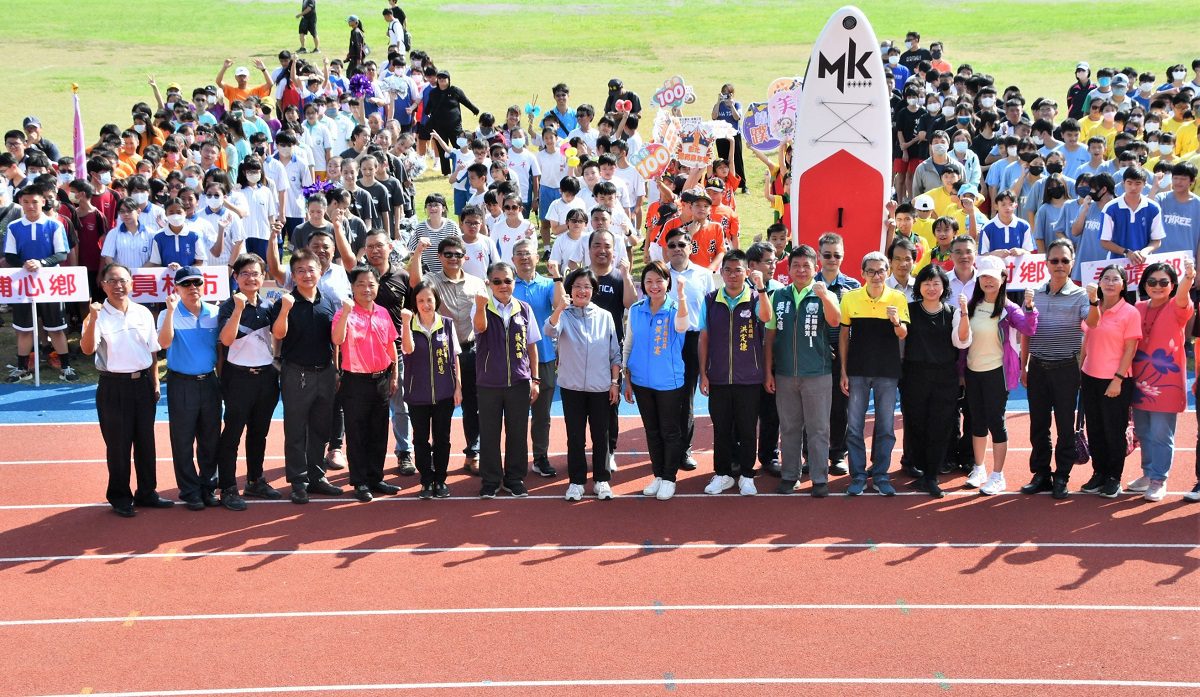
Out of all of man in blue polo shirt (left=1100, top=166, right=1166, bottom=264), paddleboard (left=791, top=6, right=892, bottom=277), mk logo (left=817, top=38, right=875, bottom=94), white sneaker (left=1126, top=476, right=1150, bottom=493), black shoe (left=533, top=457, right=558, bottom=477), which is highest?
mk logo (left=817, top=38, right=875, bottom=94)

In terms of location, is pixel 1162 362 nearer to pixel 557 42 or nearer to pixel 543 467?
pixel 543 467

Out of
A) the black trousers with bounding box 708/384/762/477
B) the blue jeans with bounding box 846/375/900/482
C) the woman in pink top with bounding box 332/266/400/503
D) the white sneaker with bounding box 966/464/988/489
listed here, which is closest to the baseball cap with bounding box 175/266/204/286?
the woman in pink top with bounding box 332/266/400/503

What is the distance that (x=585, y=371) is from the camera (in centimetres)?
1054

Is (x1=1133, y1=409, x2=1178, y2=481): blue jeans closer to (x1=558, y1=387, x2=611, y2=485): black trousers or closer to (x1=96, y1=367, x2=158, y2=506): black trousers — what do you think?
(x1=558, y1=387, x2=611, y2=485): black trousers

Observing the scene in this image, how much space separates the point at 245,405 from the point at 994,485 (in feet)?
19.4

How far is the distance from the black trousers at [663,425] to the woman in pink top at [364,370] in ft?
6.55

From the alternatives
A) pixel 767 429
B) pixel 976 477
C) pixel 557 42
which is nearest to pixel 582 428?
pixel 767 429

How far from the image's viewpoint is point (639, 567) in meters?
9.44

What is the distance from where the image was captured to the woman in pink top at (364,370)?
10.4 m

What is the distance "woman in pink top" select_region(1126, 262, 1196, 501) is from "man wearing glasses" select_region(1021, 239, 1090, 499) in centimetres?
49

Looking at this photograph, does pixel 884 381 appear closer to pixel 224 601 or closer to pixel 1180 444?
pixel 1180 444

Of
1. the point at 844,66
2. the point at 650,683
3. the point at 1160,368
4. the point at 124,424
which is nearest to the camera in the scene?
the point at 650,683

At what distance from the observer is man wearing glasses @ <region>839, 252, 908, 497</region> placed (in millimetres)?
10344

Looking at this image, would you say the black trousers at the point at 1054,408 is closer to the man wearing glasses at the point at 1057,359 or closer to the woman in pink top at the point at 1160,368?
the man wearing glasses at the point at 1057,359
